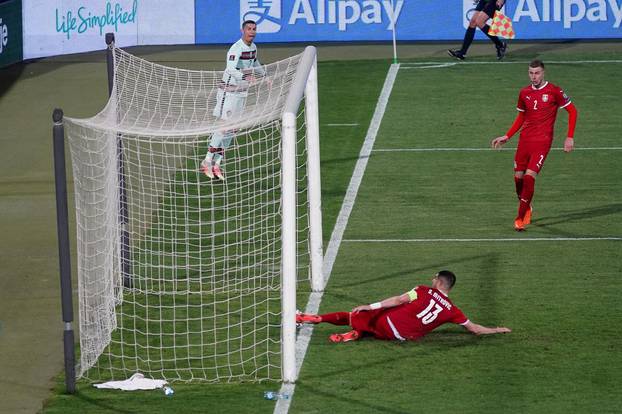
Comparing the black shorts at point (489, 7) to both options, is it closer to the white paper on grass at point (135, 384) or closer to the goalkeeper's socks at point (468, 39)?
the goalkeeper's socks at point (468, 39)

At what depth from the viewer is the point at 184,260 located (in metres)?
14.2

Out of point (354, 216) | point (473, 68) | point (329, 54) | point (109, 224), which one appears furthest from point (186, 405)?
point (329, 54)

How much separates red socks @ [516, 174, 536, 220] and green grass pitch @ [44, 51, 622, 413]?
0.31 meters

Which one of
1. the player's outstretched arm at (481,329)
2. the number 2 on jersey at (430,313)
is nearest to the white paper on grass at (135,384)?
the number 2 on jersey at (430,313)

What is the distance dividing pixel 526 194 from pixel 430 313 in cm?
406

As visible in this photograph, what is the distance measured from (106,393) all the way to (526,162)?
21.4 ft

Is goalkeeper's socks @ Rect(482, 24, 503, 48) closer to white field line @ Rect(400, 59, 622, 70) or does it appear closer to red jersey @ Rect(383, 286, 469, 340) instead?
white field line @ Rect(400, 59, 622, 70)

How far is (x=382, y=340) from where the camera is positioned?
455 inches

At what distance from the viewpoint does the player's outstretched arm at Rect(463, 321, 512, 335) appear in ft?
37.3

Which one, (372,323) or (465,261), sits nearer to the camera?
(372,323)

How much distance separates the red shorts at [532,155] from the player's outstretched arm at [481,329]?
3684 millimetres

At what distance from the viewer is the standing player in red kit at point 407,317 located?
36.7ft

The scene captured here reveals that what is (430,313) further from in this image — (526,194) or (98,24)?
(98,24)

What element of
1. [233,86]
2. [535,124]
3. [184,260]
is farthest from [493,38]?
[184,260]
